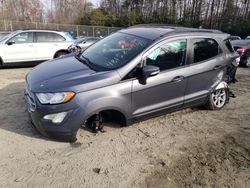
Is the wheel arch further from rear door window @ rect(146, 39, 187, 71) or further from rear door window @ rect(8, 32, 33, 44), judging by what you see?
rear door window @ rect(8, 32, 33, 44)

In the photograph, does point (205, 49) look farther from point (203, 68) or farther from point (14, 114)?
point (14, 114)

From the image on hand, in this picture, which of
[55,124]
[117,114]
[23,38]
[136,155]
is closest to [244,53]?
[117,114]

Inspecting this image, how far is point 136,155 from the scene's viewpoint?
10.3 feet

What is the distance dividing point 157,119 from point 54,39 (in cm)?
642

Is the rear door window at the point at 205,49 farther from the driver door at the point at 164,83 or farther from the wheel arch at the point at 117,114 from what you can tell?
the wheel arch at the point at 117,114

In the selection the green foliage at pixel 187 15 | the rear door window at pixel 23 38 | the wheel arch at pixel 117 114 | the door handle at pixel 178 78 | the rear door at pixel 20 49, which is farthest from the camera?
the green foliage at pixel 187 15

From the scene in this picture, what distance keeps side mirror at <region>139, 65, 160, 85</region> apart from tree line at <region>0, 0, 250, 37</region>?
30788 mm

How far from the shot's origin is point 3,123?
381 cm

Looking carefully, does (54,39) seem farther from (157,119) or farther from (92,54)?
(157,119)

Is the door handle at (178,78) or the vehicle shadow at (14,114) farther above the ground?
the door handle at (178,78)

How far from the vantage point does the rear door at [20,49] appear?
802 centimetres

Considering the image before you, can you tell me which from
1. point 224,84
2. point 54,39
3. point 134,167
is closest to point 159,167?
point 134,167

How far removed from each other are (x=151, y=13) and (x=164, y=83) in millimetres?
41893

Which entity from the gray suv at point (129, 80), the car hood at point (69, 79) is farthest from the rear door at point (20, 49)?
the car hood at point (69, 79)
